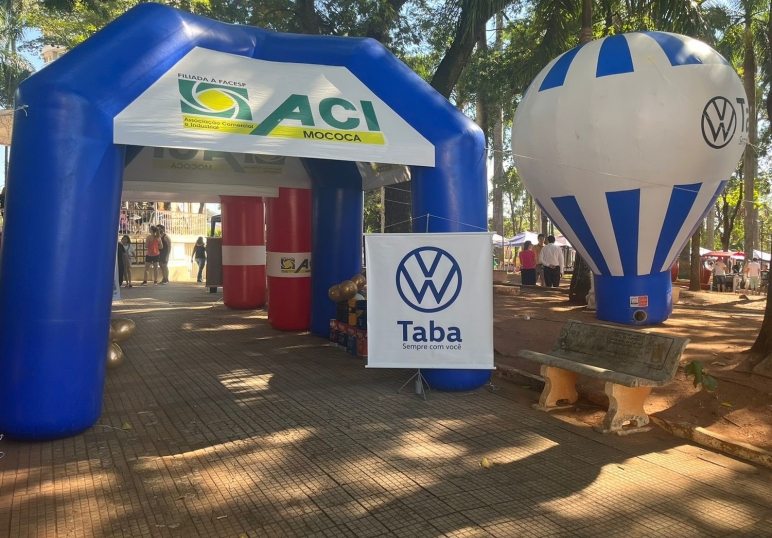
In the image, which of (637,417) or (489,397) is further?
(489,397)

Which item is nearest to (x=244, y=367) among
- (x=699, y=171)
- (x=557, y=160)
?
(x=557, y=160)

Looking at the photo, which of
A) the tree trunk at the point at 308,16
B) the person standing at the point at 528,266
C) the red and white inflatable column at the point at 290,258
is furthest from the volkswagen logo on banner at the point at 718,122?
the person standing at the point at 528,266

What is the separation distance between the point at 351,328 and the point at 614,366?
403cm

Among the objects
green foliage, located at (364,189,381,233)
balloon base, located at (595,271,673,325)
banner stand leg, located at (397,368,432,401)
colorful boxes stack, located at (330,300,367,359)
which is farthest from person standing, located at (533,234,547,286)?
banner stand leg, located at (397,368,432,401)

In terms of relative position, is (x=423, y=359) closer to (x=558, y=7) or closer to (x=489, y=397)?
(x=489, y=397)

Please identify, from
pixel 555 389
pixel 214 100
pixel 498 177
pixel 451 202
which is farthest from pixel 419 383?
pixel 498 177

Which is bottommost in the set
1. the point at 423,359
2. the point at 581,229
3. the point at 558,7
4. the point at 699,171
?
the point at 423,359

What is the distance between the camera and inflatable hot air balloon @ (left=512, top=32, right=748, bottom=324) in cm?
938

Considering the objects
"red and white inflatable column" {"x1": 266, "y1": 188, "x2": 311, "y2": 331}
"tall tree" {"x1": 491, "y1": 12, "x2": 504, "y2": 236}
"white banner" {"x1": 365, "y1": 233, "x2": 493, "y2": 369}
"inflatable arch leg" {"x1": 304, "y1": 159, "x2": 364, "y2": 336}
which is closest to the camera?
"white banner" {"x1": 365, "y1": 233, "x2": 493, "y2": 369}

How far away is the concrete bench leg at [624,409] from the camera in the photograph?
18.8 feet

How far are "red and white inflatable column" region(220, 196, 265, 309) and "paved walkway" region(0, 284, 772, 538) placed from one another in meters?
6.55

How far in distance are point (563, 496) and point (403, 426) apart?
1837mm

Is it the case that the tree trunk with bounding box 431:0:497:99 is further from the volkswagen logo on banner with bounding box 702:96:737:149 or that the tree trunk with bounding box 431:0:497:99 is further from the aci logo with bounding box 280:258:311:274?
the aci logo with bounding box 280:258:311:274

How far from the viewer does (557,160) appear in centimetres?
988
